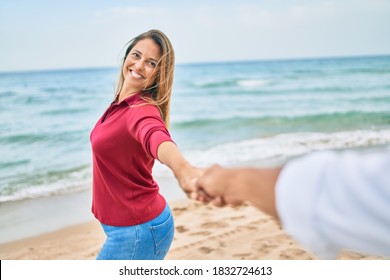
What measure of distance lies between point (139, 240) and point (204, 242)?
1.26 metres

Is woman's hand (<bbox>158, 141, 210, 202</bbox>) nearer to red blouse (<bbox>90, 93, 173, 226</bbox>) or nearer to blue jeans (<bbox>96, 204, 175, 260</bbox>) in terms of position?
red blouse (<bbox>90, 93, 173, 226</bbox>)

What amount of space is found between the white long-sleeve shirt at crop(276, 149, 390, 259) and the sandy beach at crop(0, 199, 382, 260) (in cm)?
204

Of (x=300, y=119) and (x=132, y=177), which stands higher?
(x=132, y=177)

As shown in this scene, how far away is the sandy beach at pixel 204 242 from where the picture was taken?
8.28ft

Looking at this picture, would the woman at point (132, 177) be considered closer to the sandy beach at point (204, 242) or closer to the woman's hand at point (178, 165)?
the woman's hand at point (178, 165)

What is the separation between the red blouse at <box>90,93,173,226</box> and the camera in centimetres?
139

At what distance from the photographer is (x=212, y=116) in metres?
7.05

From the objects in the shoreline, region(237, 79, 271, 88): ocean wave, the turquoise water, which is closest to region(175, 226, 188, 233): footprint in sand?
the shoreline

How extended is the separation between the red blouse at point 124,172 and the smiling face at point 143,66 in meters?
0.10

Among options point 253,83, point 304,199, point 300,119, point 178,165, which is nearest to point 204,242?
point 178,165

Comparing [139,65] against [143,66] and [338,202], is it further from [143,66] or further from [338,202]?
[338,202]

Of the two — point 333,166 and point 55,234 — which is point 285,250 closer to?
point 55,234

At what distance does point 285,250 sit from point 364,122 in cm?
377
